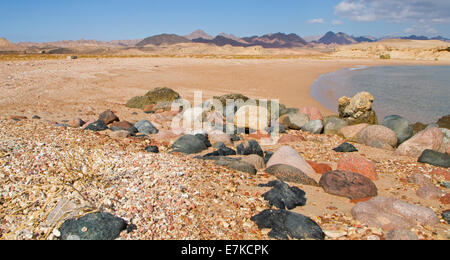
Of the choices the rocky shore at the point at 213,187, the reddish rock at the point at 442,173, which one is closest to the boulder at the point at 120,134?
the rocky shore at the point at 213,187

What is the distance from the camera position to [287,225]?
297 cm

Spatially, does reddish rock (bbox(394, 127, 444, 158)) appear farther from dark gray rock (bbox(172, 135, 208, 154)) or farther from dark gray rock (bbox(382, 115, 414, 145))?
dark gray rock (bbox(172, 135, 208, 154))

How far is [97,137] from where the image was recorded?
5.53 metres

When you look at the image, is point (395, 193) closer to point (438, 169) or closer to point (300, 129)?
point (438, 169)

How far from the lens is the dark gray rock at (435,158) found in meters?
5.15

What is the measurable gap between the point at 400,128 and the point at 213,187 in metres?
5.20

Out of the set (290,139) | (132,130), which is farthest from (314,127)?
(132,130)

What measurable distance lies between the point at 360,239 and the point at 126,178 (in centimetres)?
268

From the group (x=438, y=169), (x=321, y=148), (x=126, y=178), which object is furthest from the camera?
(x=321, y=148)

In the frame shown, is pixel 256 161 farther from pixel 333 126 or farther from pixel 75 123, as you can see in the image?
pixel 75 123

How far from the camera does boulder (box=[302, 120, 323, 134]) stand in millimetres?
7371

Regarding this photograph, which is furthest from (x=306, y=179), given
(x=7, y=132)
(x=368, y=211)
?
(x=7, y=132)

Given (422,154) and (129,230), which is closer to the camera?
(129,230)

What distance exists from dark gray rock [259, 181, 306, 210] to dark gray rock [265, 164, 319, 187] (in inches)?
17.4
